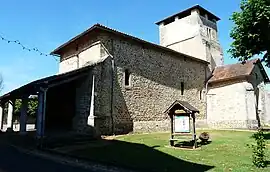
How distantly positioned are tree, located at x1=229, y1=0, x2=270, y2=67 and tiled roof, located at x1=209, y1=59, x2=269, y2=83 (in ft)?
34.5

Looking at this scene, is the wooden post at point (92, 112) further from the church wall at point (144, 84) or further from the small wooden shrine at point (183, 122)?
the small wooden shrine at point (183, 122)

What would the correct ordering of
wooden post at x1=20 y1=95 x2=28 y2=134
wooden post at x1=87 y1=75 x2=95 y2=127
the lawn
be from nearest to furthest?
the lawn < wooden post at x1=87 y1=75 x2=95 y2=127 < wooden post at x1=20 y1=95 x2=28 y2=134

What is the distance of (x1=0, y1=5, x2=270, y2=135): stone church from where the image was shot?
15453mm

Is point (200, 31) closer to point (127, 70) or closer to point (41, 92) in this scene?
point (127, 70)

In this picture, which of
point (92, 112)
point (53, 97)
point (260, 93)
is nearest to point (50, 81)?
point (92, 112)

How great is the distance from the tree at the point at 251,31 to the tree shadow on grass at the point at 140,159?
7603 millimetres

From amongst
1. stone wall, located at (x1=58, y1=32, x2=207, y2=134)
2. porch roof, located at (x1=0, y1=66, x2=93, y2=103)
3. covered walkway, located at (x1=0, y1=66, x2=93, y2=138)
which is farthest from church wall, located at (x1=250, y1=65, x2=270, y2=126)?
porch roof, located at (x1=0, y1=66, x2=93, y2=103)

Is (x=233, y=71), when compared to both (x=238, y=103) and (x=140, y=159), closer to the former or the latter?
(x=238, y=103)

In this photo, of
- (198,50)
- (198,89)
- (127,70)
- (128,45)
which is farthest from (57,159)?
(198,50)

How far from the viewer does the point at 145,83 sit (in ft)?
62.7

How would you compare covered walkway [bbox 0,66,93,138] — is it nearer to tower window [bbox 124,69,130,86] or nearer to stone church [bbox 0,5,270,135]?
stone church [bbox 0,5,270,135]

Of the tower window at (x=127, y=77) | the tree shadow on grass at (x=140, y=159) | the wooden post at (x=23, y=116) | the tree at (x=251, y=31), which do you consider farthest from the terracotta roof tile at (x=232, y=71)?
the wooden post at (x=23, y=116)

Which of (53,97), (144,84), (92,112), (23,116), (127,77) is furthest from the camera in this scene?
(53,97)

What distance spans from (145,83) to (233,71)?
11.2 meters
